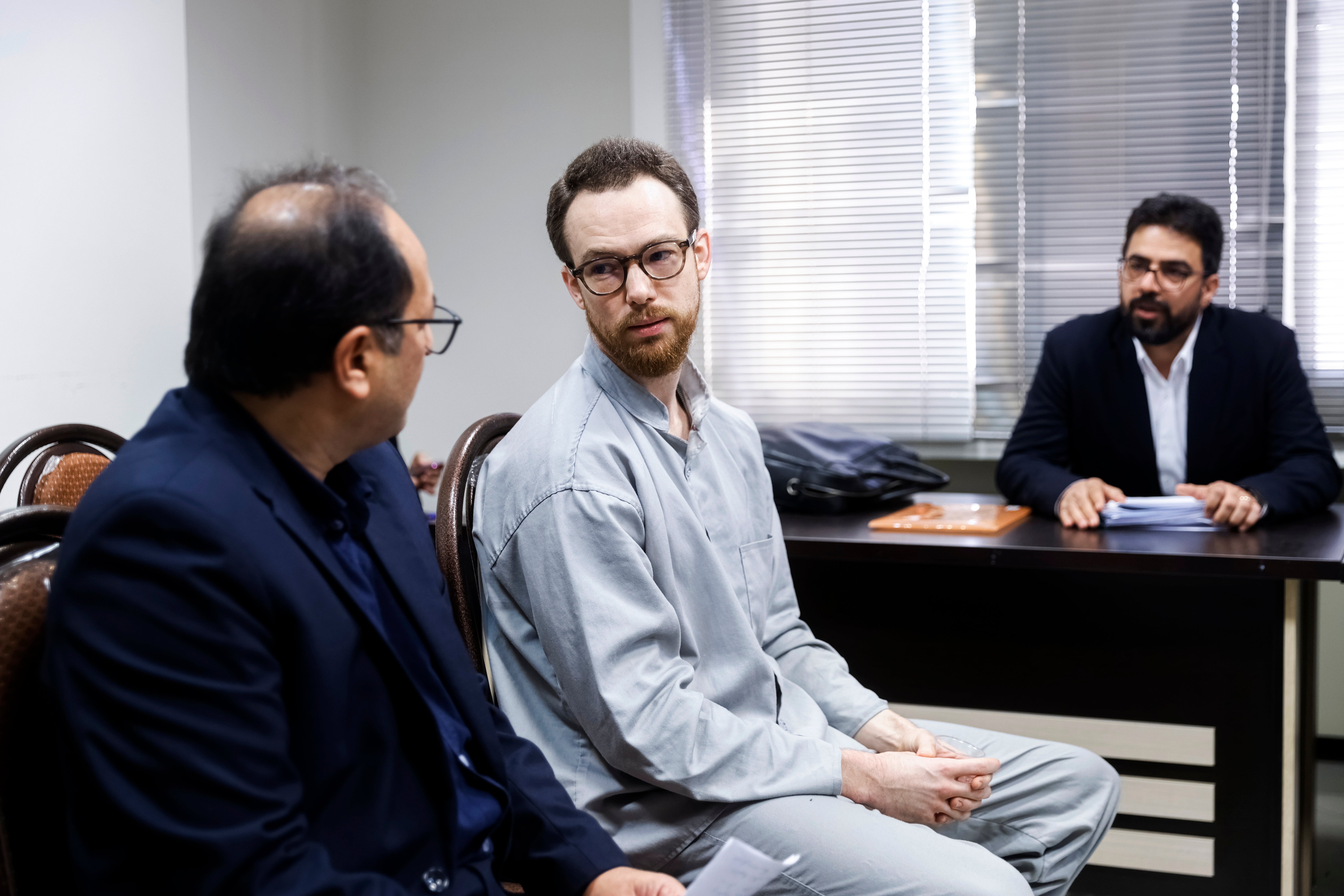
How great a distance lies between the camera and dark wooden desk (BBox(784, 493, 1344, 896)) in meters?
2.05

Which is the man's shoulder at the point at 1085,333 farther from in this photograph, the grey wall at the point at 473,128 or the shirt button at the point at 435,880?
the shirt button at the point at 435,880

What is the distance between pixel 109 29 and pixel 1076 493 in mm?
2576

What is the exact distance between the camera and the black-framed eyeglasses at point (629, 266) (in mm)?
1480

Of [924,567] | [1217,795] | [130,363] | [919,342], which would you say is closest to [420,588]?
[924,567]

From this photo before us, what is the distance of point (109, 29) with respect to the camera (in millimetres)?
2744

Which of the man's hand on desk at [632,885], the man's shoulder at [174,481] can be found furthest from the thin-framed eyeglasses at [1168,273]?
the man's shoulder at [174,481]

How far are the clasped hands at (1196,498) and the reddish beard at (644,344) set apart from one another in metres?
1.23

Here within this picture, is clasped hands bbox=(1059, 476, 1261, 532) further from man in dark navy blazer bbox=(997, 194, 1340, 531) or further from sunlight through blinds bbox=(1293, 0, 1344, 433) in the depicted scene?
sunlight through blinds bbox=(1293, 0, 1344, 433)

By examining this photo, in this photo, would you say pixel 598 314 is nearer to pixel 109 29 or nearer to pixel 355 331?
pixel 355 331

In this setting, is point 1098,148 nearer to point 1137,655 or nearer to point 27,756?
point 1137,655

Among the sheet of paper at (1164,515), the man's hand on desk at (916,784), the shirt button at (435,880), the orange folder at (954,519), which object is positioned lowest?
the man's hand on desk at (916,784)

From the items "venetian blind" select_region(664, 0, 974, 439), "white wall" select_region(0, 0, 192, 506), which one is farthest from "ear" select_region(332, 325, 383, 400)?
"venetian blind" select_region(664, 0, 974, 439)

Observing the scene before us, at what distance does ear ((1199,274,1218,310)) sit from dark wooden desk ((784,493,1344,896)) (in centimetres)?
63

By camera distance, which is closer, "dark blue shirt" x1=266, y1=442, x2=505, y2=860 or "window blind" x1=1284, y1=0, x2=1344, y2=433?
"dark blue shirt" x1=266, y1=442, x2=505, y2=860
